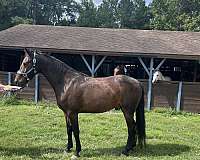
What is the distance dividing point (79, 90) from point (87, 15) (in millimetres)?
56780

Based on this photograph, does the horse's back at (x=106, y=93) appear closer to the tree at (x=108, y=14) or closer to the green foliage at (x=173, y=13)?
the green foliage at (x=173, y=13)

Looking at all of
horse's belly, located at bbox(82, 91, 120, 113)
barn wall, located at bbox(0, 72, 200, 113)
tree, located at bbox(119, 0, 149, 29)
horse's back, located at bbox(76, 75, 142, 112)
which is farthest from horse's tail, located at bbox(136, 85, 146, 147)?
tree, located at bbox(119, 0, 149, 29)

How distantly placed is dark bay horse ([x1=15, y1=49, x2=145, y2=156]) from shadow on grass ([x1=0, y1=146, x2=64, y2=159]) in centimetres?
36

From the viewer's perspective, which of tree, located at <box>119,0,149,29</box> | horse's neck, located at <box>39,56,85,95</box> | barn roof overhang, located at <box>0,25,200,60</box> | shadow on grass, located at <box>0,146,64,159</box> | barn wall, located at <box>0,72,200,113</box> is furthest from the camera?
tree, located at <box>119,0,149,29</box>

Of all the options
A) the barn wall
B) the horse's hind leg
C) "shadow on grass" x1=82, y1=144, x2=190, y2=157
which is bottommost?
the barn wall

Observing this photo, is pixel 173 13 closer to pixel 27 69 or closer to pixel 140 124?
pixel 140 124

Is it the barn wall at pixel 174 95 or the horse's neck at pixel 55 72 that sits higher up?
the horse's neck at pixel 55 72

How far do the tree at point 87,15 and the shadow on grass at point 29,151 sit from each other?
52260 millimetres

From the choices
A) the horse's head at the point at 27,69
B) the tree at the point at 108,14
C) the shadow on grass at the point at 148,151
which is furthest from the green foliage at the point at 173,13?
the horse's head at the point at 27,69

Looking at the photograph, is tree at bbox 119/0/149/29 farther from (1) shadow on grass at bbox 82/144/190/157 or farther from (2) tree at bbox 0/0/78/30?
(1) shadow on grass at bbox 82/144/190/157

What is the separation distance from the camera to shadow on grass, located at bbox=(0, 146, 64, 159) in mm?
7230

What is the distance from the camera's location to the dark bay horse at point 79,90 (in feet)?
24.3

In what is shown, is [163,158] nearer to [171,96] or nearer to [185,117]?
[185,117]

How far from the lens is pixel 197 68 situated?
18.2 meters
